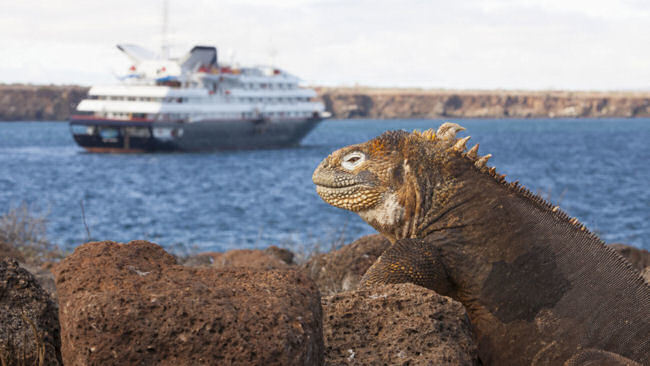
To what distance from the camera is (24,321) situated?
2834 millimetres

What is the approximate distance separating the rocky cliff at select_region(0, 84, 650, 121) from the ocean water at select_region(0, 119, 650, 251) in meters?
54.2

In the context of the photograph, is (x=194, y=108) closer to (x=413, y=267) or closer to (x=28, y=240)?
(x=28, y=240)

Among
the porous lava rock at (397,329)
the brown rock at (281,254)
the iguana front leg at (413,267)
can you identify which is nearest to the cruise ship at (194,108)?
the brown rock at (281,254)

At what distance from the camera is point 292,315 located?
6.94 feet

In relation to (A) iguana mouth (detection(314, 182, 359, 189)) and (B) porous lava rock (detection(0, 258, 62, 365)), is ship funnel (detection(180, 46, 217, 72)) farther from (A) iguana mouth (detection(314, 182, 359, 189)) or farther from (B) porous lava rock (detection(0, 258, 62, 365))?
(B) porous lava rock (detection(0, 258, 62, 365))

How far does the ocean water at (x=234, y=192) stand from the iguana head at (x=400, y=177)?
4.66 m

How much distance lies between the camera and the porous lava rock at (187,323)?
204cm

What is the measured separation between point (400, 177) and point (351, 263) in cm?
171

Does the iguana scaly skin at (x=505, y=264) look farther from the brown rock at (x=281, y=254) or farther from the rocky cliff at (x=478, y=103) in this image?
the rocky cliff at (x=478, y=103)

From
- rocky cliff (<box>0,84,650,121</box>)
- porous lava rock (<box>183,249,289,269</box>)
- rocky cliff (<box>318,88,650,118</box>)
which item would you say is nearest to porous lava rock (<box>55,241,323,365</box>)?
porous lava rock (<box>183,249,289,269</box>)

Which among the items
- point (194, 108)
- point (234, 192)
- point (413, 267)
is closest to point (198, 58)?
point (194, 108)

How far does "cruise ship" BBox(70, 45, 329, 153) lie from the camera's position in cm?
5756

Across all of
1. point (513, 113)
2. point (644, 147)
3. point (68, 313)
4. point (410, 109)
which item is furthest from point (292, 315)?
point (513, 113)

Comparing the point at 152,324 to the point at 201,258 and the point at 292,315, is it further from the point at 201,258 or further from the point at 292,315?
the point at 201,258
